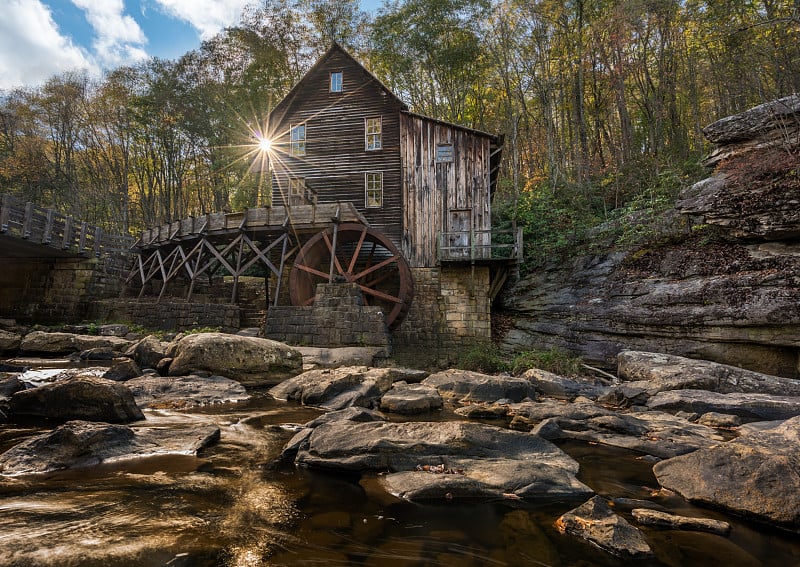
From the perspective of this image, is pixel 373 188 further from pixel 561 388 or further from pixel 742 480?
pixel 742 480

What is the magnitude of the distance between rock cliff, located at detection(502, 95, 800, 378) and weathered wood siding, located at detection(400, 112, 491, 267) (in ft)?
15.5

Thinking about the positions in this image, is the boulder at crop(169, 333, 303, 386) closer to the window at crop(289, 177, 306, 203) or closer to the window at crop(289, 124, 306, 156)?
the window at crop(289, 177, 306, 203)

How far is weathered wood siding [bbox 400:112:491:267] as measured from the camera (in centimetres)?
1345

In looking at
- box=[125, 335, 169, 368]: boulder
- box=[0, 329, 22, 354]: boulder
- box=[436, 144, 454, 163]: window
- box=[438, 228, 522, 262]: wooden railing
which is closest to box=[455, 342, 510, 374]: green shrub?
box=[438, 228, 522, 262]: wooden railing

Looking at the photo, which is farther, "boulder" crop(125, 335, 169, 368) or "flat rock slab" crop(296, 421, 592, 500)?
"boulder" crop(125, 335, 169, 368)

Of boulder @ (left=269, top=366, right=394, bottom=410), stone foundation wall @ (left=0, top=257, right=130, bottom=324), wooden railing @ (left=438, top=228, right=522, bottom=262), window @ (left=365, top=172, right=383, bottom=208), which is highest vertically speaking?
window @ (left=365, top=172, right=383, bottom=208)

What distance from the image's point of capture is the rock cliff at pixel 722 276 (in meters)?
7.50

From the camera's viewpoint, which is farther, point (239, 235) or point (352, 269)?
point (239, 235)

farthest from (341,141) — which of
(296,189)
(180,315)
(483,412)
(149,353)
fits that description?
(483,412)

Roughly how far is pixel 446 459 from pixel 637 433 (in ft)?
8.50

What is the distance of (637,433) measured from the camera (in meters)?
4.09

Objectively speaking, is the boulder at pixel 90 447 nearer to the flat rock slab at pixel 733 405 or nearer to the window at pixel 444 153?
the flat rock slab at pixel 733 405

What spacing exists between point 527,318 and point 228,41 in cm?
2368

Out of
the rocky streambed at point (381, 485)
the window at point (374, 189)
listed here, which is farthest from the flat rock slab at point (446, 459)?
the window at point (374, 189)
